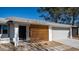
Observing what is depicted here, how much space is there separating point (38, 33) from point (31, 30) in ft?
0.93

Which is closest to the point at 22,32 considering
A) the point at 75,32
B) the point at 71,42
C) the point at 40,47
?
the point at 40,47

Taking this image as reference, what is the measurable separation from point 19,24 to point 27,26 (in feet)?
1.00

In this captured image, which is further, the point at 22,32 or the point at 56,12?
the point at 22,32

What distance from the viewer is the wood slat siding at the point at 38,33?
8633mm

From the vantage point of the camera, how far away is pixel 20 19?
848 cm

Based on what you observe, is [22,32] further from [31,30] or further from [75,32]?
[75,32]

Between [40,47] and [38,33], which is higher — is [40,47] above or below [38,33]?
below

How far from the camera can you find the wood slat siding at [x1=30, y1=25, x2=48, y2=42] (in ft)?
28.3

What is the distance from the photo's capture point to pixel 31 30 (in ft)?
28.3

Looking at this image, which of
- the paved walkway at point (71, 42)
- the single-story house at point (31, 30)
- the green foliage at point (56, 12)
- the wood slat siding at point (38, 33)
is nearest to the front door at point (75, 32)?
the single-story house at point (31, 30)

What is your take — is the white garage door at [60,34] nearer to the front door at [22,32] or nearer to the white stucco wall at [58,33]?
the white stucco wall at [58,33]

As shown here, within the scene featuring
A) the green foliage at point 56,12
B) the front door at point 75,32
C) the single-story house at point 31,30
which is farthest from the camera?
the front door at point 75,32
